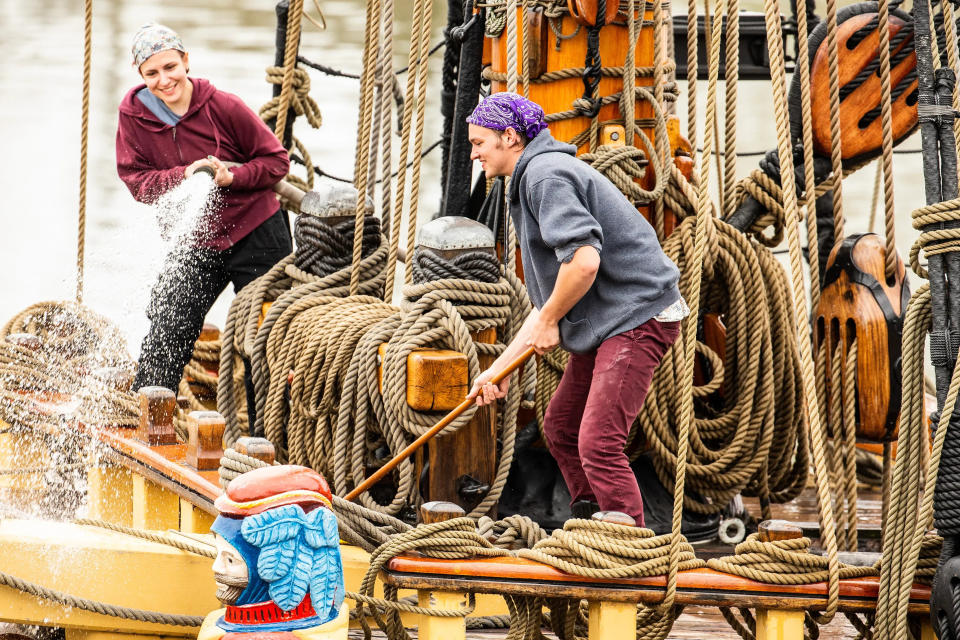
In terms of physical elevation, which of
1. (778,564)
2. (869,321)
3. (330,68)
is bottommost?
(778,564)

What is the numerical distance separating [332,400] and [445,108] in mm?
1771

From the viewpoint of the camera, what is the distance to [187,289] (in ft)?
15.7

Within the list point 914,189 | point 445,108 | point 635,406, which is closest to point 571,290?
point 635,406

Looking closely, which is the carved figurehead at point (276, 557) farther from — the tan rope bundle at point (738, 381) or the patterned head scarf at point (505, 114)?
the tan rope bundle at point (738, 381)

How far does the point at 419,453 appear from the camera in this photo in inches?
146

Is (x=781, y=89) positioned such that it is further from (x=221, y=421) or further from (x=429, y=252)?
(x=221, y=421)

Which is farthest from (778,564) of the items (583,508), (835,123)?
(835,123)

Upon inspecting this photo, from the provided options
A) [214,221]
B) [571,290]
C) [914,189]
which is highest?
[914,189]

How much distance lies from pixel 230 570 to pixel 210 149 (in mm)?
2357

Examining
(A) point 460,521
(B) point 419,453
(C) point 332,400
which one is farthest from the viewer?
(C) point 332,400

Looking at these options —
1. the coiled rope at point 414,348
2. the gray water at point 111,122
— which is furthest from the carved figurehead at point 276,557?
the gray water at point 111,122

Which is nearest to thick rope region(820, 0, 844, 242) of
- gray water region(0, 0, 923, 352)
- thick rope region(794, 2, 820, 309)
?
thick rope region(794, 2, 820, 309)

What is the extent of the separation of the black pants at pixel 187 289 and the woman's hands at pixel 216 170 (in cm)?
29

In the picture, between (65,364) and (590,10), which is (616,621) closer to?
(590,10)
